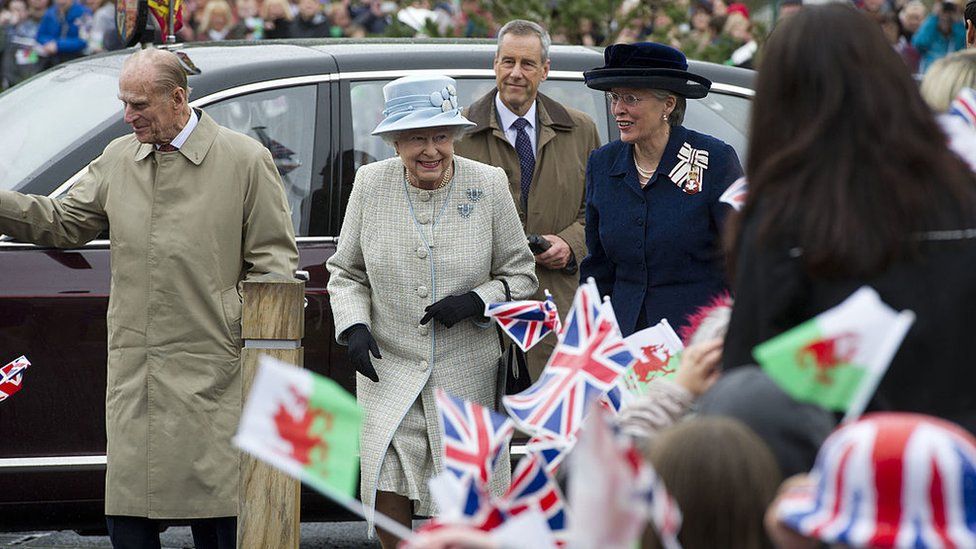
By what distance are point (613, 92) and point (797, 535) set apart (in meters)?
→ 3.47

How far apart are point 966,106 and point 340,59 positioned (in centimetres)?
344

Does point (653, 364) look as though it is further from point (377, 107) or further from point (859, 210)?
point (377, 107)

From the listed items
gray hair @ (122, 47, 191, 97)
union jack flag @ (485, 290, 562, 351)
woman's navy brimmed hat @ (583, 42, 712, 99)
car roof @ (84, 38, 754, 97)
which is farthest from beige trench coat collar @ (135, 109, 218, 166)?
woman's navy brimmed hat @ (583, 42, 712, 99)

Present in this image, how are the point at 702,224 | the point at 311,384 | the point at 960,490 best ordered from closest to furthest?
the point at 960,490 → the point at 311,384 → the point at 702,224

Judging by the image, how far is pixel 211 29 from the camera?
54.8 ft

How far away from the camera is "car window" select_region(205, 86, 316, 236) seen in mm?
6613

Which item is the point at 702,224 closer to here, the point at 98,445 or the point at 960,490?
the point at 98,445

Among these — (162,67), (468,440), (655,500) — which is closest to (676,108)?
(162,67)

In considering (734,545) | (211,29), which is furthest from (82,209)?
(211,29)

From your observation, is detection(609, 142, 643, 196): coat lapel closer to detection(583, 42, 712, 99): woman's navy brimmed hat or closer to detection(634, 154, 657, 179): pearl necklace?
detection(634, 154, 657, 179): pearl necklace

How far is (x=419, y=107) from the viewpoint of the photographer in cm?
575

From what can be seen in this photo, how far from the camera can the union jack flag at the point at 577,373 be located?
13.2ft

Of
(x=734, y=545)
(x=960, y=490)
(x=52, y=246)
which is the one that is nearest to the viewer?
(x=960, y=490)

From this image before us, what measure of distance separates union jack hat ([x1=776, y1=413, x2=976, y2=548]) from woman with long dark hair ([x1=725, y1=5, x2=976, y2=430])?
606mm
